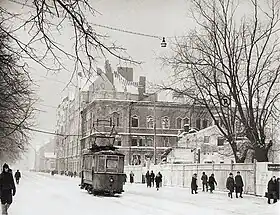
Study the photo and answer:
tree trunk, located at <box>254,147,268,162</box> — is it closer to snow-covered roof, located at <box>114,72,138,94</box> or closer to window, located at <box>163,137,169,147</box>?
window, located at <box>163,137,169,147</box>

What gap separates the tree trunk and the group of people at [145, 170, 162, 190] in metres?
0.79

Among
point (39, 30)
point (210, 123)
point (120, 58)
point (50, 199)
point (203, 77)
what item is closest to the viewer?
point (39, 30)

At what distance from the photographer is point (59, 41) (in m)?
3.19

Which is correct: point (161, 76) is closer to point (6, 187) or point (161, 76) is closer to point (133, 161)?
point (133, 161)

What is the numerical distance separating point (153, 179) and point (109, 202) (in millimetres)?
604

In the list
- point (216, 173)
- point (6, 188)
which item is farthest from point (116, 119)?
point (216, 173)

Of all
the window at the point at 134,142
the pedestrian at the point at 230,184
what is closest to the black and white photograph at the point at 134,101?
the window at the point at 134,142

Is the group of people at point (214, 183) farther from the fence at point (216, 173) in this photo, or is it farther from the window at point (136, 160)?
the window at point (136, 160)

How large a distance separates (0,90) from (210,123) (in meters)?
1.33

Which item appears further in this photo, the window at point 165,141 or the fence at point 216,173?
the fence at point 216,173

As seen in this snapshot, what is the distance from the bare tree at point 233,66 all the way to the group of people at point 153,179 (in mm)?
569

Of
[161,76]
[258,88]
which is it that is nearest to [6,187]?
[161,76]

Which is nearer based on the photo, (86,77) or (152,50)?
(86,77)

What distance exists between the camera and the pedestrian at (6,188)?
318 cm
